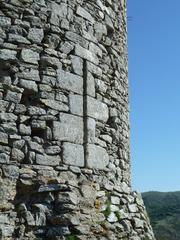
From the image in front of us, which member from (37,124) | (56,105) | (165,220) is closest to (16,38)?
(56,105)

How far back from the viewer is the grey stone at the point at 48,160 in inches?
209

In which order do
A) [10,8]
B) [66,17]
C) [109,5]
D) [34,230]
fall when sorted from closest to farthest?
[34,230] < [10,8] < [66,17] < [109,5]

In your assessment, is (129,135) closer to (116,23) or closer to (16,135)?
(116,23)

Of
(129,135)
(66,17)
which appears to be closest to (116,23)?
(66,17)

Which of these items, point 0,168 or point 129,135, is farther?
point 129,135

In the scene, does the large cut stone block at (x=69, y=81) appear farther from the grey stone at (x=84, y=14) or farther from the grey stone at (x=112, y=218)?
the grey stone at (x=112, y=218)

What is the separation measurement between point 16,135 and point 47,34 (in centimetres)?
151

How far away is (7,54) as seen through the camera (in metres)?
5.52

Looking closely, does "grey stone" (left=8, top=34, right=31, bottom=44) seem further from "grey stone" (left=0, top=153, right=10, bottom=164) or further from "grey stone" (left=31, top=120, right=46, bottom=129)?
"grey stone" (left=0, top=153, right=10, bottom=164)

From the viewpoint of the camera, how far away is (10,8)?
5.69 meters

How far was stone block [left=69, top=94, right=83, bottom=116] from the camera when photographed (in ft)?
18.9

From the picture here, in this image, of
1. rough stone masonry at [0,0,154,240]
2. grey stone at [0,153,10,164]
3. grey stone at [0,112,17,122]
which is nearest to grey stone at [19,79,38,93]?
rough stone masonry at [0,0,154,240]

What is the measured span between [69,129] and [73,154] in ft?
1.10

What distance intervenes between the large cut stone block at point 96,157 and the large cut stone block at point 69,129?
0.61 feet
